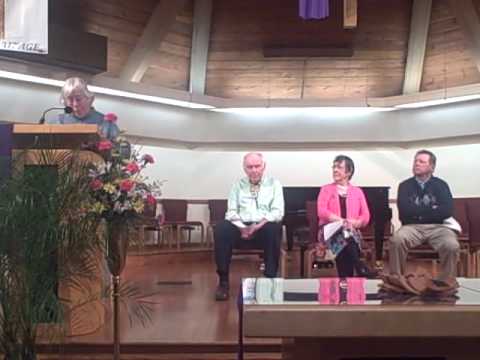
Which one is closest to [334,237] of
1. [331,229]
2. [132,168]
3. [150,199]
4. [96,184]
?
[331,229]

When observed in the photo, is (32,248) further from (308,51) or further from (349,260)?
(308,51)

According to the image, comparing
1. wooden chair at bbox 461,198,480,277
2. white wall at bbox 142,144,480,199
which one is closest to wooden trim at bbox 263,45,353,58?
white wall at bbox 142,144,480,199

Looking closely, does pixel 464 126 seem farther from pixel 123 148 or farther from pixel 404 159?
pixel 123 148

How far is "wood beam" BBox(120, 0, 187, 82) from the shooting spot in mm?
7914

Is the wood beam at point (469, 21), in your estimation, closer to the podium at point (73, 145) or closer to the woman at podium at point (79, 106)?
the woman at podium at point (79, 106)

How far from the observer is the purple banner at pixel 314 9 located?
16.8 ft

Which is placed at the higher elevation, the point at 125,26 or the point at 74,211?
the point at 125,26

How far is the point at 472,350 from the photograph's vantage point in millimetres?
1884

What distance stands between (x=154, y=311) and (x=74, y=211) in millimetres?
1958

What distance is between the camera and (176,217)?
8.27 metres

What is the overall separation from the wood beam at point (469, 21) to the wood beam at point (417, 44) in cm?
36

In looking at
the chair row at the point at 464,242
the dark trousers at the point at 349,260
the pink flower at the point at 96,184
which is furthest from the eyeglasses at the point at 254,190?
the pink flower at the point at 96,184

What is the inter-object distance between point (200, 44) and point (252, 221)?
4089mm

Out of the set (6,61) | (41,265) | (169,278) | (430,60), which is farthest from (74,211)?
(430,60)
